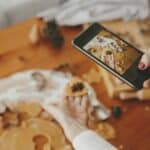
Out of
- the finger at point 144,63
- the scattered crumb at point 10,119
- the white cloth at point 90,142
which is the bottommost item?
the scattered crumb at point 10,119

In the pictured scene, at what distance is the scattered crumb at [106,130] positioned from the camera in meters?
0.89

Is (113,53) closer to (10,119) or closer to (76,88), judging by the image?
(76,88)

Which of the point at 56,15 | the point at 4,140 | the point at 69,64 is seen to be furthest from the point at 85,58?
the point at 4,140

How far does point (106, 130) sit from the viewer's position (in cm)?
90

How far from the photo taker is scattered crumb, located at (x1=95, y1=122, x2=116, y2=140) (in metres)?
0.89

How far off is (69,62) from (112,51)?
12 centimetres

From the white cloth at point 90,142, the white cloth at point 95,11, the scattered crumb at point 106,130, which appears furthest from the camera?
the white cloth at point 95,11

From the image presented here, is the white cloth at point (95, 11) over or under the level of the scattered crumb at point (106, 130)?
over

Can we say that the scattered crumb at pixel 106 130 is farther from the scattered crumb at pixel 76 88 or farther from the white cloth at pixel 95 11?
the white cloth at pixel 95 11

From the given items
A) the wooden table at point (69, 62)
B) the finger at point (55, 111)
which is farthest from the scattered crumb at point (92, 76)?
the finger at point (55, 111)

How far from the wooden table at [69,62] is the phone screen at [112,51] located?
0.24 feet

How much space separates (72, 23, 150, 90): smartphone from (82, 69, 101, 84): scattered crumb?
0.07 metres

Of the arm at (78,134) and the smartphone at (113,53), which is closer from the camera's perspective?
the arm at (78,134)

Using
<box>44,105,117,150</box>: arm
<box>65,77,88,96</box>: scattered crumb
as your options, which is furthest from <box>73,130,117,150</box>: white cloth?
<box>65,77,88,96</box>: scattered crumb
